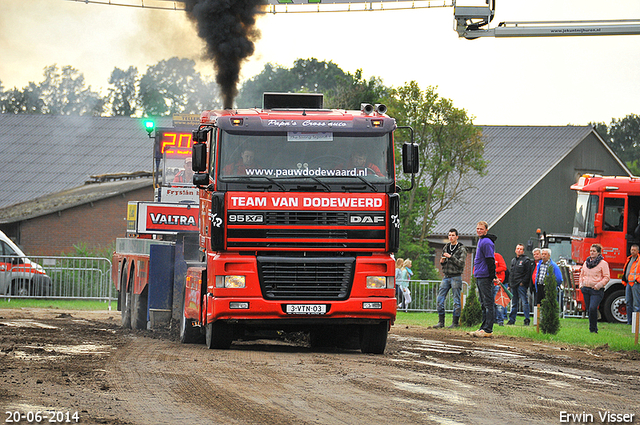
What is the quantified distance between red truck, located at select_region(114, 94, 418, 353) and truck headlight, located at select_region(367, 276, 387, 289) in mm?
14

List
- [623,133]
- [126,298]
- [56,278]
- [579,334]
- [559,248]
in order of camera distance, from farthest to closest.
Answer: [623,133], [559,248], [56,278], [126,298], [579,334]

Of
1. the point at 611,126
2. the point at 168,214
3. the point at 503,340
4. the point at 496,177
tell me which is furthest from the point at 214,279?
the point at 611,126

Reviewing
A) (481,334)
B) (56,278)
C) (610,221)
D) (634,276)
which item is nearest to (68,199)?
(56,278)

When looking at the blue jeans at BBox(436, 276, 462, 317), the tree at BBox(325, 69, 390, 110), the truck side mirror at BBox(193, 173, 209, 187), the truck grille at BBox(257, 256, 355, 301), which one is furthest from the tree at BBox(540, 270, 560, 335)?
the tree at BBox(325, 69, 390, 110)

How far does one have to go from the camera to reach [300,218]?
12289 millimetres

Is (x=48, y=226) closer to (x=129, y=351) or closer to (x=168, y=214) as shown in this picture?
(x=168, y=214)

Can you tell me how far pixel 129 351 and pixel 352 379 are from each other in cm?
399

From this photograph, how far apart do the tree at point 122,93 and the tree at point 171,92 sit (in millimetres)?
1954

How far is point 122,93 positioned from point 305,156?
265 feet

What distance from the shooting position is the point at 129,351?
12.9 metres

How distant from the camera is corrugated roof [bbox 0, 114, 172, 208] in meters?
54.2

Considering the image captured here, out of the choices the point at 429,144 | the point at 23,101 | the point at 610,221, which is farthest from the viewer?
the point at 23,101

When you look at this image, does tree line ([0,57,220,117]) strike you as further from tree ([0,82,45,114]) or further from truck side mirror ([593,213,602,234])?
truck side mirror ([593,213,602,234])

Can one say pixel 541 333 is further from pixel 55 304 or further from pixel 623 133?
pixel 623 133
